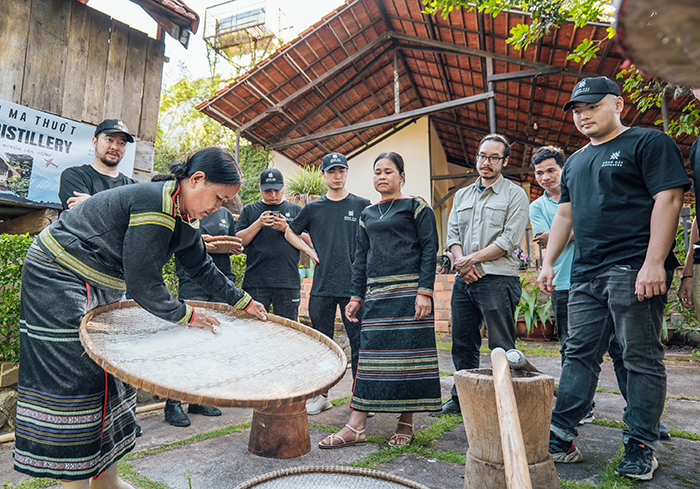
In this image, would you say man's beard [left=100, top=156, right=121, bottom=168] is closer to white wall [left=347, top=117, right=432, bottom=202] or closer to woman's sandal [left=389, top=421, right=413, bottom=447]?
woman's sandal [left=389, top=421, right=413, bottom=447]

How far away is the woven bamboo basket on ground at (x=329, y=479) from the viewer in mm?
1376


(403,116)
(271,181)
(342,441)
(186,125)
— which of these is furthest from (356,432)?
(186,125)

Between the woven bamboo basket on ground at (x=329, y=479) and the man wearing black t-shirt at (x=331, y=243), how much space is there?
1.51m

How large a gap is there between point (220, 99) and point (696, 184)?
9.12 metres

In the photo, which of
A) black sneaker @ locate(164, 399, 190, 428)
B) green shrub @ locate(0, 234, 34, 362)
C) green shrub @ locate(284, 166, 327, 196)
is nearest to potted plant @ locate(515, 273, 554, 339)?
black sneaker @ locate(164, 399, 190, 428)

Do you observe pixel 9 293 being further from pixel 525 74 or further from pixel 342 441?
pixel 525 74

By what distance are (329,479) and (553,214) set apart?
102 inches

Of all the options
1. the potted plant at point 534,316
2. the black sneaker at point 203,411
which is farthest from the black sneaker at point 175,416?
the potted plant at point 534,316

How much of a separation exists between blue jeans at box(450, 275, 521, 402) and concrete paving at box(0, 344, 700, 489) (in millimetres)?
516

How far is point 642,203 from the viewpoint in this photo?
199cm

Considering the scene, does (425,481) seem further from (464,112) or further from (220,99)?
(464,112)

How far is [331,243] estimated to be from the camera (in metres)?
3.17

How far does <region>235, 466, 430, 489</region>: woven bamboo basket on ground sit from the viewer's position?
1.38 metres

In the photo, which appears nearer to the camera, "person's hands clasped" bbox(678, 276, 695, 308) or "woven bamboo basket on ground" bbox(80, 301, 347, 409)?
"woven bamboo basket on ground" bbox(80, 301, 347, 409)
